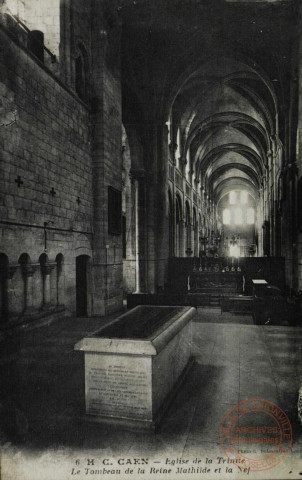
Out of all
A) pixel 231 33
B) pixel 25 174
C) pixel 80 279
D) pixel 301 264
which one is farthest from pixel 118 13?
pixel 301 264

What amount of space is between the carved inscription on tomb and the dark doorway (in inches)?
248

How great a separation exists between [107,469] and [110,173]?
8.72 metres

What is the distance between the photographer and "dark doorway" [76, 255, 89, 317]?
32.9 feet

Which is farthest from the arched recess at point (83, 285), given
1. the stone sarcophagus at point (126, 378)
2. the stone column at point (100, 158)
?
the stone sarcophagus at point (126, 378)

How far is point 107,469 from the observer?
2.97 metres

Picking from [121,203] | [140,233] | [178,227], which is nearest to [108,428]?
[121,203]

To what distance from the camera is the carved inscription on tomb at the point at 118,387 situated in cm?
369

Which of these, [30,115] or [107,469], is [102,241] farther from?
[107,469]

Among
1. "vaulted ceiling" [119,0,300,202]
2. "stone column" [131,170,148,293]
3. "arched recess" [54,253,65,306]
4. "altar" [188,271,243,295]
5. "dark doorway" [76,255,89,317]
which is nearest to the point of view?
"arched recess" [54,253,65,306]

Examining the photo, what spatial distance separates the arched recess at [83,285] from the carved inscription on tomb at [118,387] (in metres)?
6.31

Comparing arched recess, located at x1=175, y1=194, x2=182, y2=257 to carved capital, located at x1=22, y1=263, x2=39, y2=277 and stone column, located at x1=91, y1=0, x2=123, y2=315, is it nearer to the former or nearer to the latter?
stone column, located at x1=91, y1=0, x2=123, y2=315

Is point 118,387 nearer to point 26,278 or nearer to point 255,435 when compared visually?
point 255,435

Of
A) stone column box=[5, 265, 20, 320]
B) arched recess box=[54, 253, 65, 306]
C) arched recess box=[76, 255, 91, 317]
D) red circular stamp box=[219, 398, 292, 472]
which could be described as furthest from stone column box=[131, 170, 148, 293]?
red circular stamp box=[219, 398, 292, 472]

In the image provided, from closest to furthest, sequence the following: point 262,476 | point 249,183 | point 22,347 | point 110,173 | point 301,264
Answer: point 262,476
point 22,347
point 110,173
point 301,264
point 249,183
